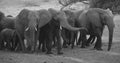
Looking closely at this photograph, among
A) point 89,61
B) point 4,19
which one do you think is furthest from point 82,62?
point 4,19

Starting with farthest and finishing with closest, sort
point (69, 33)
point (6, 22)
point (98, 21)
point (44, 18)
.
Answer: point (69, 33) → point (6, 22) → point (98, 21) → point (44, 18)

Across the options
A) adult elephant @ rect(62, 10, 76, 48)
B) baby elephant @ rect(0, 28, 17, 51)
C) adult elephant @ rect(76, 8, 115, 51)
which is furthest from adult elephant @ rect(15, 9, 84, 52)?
adult elephant @ rect(62, 10, 76, 48)

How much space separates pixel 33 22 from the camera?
42.9ft

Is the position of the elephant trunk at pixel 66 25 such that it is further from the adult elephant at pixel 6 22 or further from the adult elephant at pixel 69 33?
the adult elephant at pixel 6 22

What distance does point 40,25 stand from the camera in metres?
13.4

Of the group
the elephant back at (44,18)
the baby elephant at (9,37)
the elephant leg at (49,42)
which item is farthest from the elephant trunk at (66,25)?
the baby elephant at (9,37)

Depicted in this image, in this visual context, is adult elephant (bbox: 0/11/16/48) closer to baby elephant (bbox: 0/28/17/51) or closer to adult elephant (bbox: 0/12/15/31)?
adult elephant (bbox: 0/12/15/31)

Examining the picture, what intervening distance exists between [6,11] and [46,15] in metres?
25.6

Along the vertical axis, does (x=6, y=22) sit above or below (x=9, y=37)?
above

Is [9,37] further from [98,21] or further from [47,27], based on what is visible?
[98,21]

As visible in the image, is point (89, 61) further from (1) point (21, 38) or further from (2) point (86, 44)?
(2) point (86, 44)

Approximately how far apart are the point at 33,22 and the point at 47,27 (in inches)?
31.4

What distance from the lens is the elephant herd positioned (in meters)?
13.2

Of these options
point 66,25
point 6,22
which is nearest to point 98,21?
point 66,25
